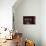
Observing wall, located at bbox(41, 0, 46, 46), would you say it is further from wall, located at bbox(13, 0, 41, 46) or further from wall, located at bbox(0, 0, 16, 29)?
wall, located at bbox(0, 0, 16, 29)

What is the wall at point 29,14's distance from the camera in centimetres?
432

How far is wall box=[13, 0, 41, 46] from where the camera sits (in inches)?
170

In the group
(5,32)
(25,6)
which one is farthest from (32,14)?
(5,32)

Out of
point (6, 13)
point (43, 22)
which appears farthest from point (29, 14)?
point (6, 13)

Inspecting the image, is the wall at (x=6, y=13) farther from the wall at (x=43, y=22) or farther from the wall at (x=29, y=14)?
the wall at (x=43, y=22)

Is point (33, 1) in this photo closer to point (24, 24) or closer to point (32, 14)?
point (32, 14)

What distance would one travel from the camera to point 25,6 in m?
4.35

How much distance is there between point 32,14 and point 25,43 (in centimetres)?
117

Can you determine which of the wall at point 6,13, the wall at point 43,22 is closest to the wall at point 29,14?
the wall at point 43,22

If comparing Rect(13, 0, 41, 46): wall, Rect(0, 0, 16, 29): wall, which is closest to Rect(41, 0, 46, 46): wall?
Rect(13, 0, 41, 46): wall

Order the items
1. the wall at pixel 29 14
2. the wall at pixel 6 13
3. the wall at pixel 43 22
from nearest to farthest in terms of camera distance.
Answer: the wall at pixel 6 13 < the wall at pixel 43 22 < the wall at pixel 29 14

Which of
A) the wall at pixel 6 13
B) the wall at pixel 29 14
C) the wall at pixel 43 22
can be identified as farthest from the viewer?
the wall at pixel 29 14

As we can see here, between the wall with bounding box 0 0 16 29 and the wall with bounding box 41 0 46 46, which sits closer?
the wall with bounding box 0 0 16 29

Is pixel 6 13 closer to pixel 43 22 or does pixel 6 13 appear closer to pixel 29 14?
pixel 29 14
